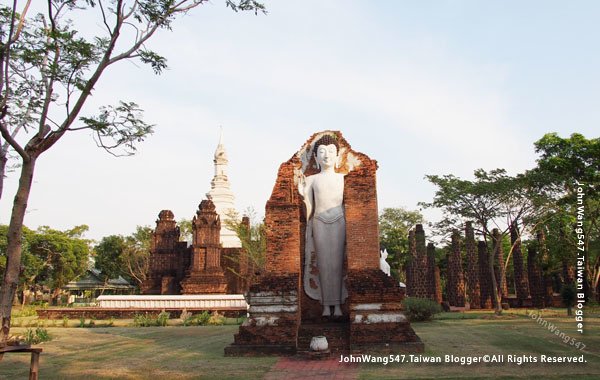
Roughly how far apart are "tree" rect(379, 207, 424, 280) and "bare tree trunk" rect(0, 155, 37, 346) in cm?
3326

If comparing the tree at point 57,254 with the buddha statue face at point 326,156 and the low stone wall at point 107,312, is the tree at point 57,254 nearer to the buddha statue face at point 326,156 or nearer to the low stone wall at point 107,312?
the low stone wall at point 107,312

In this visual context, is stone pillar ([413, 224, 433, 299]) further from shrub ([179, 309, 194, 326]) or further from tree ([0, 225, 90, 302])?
tree ([0, 225, 90, 302])

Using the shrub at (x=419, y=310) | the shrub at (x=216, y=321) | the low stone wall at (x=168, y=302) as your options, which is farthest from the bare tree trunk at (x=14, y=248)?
the low stone wall at (x=168, y=302)

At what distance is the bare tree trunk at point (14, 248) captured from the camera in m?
8.32

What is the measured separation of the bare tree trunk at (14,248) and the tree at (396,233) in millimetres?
33264

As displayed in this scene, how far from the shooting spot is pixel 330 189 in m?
11.2

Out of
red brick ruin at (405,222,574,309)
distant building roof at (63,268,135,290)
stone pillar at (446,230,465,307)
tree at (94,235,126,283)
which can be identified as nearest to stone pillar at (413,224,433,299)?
red brick ruin at (405,222,574,309)

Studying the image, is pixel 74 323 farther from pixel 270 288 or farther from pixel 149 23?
pixel 149 23

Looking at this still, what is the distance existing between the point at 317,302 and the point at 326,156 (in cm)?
346

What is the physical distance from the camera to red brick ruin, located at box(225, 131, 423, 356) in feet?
31.3

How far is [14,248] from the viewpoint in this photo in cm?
853

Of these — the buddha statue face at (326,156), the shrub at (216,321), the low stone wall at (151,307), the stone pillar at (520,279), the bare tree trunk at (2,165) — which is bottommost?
the shrub at (216,321)

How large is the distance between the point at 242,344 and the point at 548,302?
24.6m

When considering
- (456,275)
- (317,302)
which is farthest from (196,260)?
(317,302)
